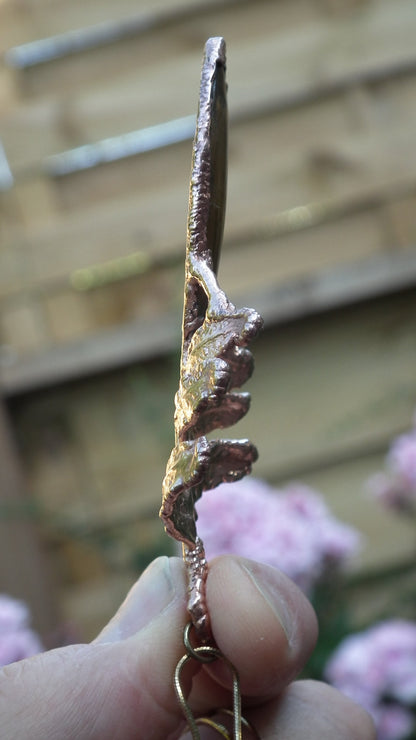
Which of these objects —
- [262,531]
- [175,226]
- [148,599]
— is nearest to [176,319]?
[175,226]

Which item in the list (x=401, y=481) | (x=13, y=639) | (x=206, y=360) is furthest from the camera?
(x=401, y=481)

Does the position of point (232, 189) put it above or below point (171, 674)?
above

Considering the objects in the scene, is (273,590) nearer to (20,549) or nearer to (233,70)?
(20,549)

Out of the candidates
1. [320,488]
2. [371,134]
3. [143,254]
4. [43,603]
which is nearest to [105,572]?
[43,603]

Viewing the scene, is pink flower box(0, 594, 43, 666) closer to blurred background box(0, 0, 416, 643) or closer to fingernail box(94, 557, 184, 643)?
fingernail box(94, 557, 184, 643)

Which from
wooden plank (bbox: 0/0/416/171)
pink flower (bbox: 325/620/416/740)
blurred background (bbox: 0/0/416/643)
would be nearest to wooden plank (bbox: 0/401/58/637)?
blurred background (bbox: 0/0/416/643)

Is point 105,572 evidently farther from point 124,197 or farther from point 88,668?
point 88,668
